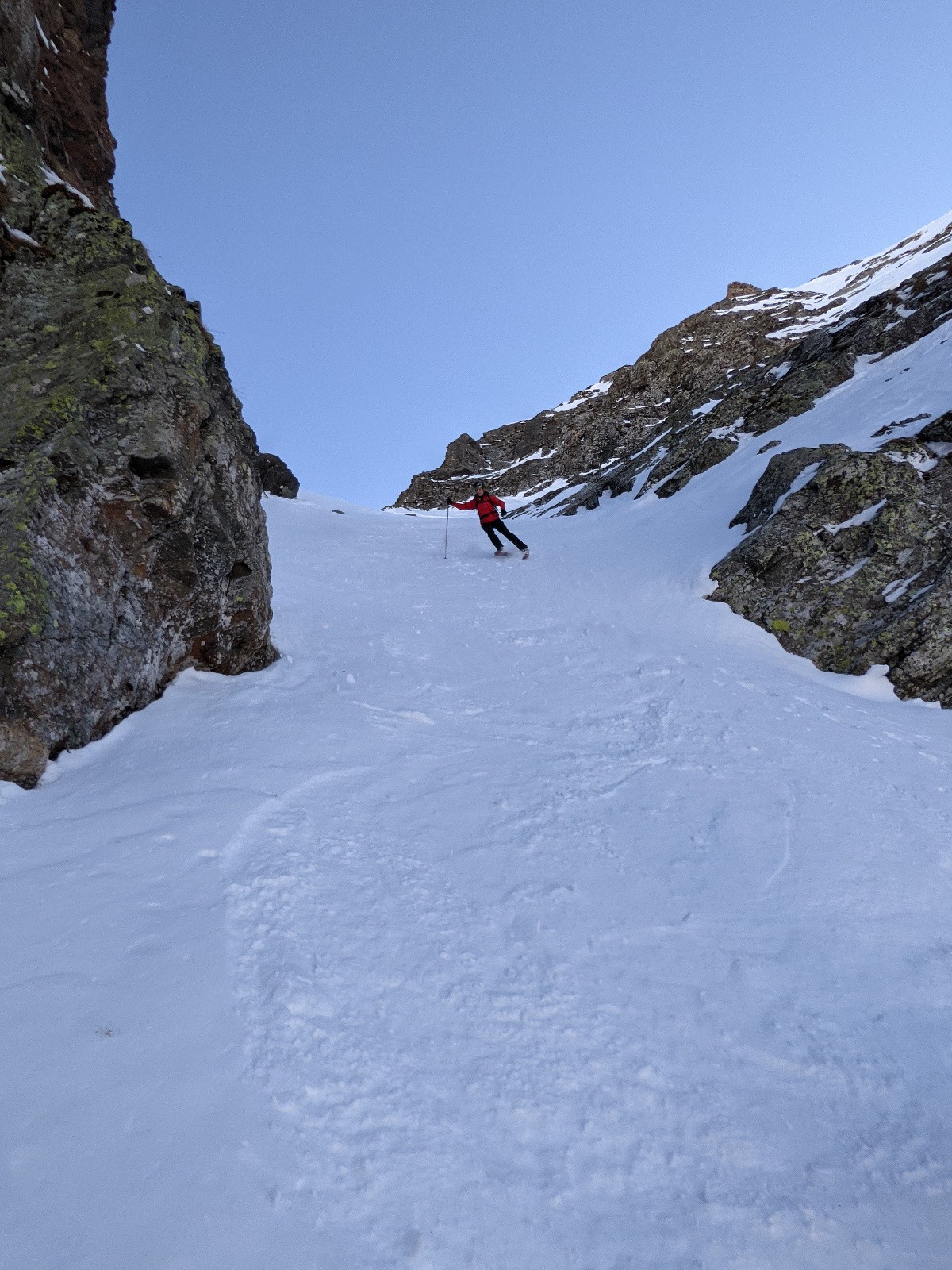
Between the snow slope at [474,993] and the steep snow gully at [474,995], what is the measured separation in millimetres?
17

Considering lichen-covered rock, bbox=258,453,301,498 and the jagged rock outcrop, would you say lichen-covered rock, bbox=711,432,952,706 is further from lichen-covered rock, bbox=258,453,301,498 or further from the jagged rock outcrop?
lichen-covered rock, bbox=258,453,301,498

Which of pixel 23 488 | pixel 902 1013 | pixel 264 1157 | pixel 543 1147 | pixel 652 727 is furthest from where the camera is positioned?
pixel 652 727

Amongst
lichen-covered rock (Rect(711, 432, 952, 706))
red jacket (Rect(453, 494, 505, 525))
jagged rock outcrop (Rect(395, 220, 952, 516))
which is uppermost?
jagged rock outcrop (Rect(395, 220, 952, 516))

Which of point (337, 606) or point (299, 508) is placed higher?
point (299, 508)

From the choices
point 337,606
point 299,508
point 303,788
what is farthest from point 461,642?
point 299,508

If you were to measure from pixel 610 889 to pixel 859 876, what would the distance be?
2.10 meters

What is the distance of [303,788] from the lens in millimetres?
5527

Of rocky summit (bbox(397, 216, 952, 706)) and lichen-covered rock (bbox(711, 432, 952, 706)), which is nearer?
lichen-covered rock (bbox(711, 432, 952, 706))

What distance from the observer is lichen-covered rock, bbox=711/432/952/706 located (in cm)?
981

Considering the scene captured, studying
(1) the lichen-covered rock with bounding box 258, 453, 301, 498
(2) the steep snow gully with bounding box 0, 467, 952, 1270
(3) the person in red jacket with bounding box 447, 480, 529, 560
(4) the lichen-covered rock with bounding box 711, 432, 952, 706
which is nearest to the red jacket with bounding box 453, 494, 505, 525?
(3) the person in red jacket with bounding box 447, 480, 529, 560

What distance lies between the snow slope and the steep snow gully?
17 millimetres

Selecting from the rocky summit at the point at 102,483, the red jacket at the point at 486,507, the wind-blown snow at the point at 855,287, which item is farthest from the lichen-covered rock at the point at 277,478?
the wind-blown snow at the point at 855,287

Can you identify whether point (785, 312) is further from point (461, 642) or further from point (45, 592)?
point (45, 592)

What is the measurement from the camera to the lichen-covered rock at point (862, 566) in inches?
386
